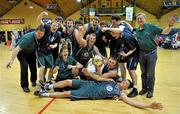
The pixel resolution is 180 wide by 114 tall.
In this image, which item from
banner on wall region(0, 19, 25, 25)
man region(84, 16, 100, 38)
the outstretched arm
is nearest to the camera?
the outstretched arm

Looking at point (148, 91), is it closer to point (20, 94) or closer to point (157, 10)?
point (20, 94)

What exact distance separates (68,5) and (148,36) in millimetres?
19640

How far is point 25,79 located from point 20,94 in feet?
1.09

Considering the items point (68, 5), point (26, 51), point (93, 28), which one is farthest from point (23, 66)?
point (68, 5)

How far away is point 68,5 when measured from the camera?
77.6ft

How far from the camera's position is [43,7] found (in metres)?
26.2

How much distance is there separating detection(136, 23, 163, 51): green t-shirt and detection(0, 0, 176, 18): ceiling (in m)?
16.3

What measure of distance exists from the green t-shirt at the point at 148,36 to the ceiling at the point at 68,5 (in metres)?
16.3

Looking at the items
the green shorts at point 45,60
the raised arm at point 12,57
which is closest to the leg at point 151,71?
the green shorts at point 45,60

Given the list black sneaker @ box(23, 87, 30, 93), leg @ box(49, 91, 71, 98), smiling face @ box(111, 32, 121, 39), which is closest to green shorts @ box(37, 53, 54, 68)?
black sneaker @ box(23, 87, 30, 93)

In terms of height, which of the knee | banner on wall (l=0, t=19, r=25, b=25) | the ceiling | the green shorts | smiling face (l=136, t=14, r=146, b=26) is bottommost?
the knee

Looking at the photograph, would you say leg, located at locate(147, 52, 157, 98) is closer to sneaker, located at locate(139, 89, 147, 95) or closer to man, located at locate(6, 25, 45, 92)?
sneaker, located at locate(139, 89, 147, 95)

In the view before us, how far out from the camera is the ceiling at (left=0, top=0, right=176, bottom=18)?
21656mm

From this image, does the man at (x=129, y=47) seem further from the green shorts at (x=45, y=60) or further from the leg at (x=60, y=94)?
the green shorts at (x=45, y=60)
